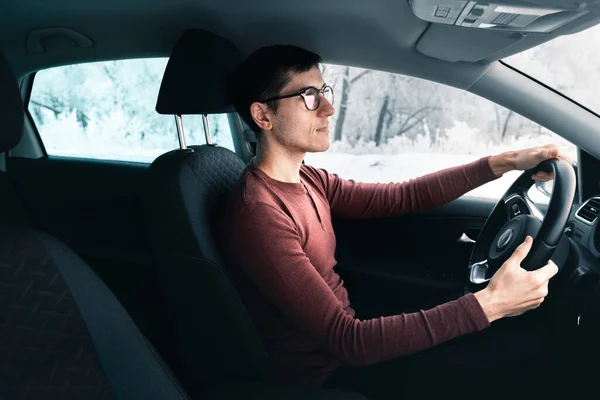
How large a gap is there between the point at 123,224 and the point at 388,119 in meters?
1.20

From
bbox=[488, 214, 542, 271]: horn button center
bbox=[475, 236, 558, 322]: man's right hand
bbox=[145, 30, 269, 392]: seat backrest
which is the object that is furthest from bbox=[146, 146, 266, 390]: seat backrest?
bbox=[488, 214, 542, 271]: horn button center

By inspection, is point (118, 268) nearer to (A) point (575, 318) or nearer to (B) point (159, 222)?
(B) point (159, 222)

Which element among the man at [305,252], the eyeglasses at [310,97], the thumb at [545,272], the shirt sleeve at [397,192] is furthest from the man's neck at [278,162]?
the thumb at [545,272]

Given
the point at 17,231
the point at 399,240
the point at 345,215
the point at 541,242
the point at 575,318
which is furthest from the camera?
the point at 399,240

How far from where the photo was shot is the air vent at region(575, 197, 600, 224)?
5.49 feet

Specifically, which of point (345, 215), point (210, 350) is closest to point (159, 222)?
point (210, 350)

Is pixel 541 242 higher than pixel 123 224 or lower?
higher

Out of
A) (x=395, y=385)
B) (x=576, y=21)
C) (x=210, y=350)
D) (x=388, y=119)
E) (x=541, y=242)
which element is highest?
(x=576, y=21)

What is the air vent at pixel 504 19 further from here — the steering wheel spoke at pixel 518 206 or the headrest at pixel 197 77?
the headrest at pixel 197 77

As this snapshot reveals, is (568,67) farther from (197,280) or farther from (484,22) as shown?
(197,280)

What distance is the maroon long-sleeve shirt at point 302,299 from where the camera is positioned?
1325mm

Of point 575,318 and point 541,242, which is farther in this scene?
point 575,318

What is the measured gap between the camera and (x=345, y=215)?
2.05 metres

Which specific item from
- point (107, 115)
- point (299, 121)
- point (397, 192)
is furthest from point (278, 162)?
point (107, 115)
